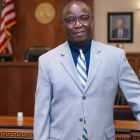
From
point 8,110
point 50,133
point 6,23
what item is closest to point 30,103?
point 8,110

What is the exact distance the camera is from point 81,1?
6.42ft

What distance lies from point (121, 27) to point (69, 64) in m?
7.26

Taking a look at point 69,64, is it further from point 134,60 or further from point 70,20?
point 134,60

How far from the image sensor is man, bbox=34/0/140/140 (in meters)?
1.94

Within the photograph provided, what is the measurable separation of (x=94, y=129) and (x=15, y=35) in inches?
296

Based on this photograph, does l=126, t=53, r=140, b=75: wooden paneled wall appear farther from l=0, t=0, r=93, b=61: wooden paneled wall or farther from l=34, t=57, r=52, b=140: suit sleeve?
l=34, t=57, r=52, b=140: suit sleeve

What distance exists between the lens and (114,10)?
909 cm

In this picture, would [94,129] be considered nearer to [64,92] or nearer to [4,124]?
[64,92]

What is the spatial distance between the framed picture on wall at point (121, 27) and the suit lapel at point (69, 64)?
714cm

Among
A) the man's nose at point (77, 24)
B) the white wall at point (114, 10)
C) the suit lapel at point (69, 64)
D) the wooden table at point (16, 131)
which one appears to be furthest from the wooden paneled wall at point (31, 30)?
the man's nose at point (77, 24)

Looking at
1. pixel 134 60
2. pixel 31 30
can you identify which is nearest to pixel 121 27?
pixel 134 60

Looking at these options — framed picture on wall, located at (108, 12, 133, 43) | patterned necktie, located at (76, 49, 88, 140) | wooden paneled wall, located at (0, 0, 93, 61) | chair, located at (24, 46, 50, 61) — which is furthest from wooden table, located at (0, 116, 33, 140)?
framed picture on wall, located at (108, 12, 133, 43)

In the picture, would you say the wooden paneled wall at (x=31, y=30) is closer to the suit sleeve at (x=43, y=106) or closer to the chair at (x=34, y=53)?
the chair at (x=34, y=53)

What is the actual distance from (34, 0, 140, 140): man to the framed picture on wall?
712cm
